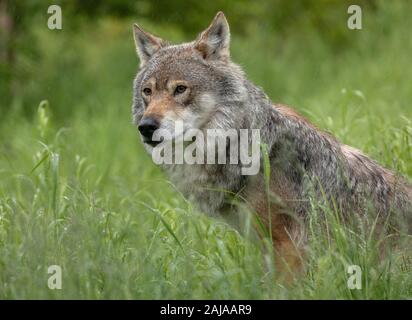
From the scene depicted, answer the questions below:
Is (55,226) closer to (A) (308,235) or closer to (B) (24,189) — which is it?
(A) (308,235)

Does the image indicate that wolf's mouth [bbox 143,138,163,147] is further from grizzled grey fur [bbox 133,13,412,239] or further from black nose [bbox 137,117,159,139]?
grizzled grey fur [bbox 133,13,412,239]

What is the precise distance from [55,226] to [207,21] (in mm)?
8979

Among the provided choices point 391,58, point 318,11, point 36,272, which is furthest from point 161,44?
point 318,11

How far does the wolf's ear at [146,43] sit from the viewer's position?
18.6ft

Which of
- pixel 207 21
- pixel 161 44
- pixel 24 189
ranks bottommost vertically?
pixel 24 189

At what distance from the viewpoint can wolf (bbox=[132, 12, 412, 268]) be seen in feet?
16.3

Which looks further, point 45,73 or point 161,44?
point 45,73

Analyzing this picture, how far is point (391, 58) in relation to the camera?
1218 centimetres

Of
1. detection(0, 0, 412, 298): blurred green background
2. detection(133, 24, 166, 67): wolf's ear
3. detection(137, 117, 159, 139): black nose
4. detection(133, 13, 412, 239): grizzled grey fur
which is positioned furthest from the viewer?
detection(133, 24, 166, 67): wolf's ear

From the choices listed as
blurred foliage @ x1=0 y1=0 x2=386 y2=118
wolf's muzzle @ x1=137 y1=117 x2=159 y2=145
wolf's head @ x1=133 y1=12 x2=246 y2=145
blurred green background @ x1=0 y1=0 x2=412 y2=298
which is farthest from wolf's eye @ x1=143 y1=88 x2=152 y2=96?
blurred foliage @ x1=0 y1=0 x2=386 y2=118

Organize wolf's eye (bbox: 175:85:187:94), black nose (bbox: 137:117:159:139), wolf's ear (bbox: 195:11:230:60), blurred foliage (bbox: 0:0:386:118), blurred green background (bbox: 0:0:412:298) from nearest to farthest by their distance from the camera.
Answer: blurred green background (bbox: 0:0:412:298) → black nose (bbox: 137:117:159:139) → wolf's eye (bbox: 175:85:187:94) → wolf's ear (bbox: 195:11:230:60) → blurred foliage (bbox: 0:0:386:118)

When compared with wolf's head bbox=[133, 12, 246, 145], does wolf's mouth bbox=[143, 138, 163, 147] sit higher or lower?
lower

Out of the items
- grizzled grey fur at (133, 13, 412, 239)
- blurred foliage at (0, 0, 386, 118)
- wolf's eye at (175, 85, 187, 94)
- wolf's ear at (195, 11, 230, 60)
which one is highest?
blurred foliage at (0, 0, 386, 118)

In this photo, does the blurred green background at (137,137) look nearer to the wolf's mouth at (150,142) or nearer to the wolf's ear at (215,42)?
the wolf's mouth at (150,142)
